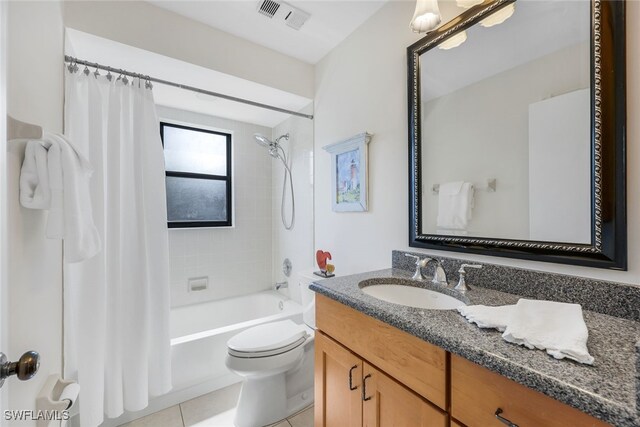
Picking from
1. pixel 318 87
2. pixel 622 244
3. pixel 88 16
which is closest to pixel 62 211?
pixel 88 16

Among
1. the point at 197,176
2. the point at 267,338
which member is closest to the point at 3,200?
the point at 267,338

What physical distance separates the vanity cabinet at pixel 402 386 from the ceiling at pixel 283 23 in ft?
5.43

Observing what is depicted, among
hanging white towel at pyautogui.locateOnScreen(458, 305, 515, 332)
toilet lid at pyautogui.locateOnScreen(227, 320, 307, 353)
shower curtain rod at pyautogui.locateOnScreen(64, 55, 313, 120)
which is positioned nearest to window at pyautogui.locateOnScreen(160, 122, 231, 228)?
shower curtain rod at pyautogui.locateOnScreen(64, 55, 313, 120)

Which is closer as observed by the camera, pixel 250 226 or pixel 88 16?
pixel 88 16

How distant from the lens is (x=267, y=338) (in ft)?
5.14

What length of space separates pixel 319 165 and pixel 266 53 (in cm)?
90

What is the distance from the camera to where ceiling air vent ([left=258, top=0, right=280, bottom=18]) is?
60.1 inches

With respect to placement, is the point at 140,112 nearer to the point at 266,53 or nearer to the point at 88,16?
the point at 88,16

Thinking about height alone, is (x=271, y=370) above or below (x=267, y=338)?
below

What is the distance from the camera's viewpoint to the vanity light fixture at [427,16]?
1118mm

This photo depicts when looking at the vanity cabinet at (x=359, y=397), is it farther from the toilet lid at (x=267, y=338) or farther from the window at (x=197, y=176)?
the window at (x=197, y=176)

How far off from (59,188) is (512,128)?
156 cm

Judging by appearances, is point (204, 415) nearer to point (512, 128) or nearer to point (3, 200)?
point (3, 200)

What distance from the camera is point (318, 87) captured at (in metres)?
2.15
